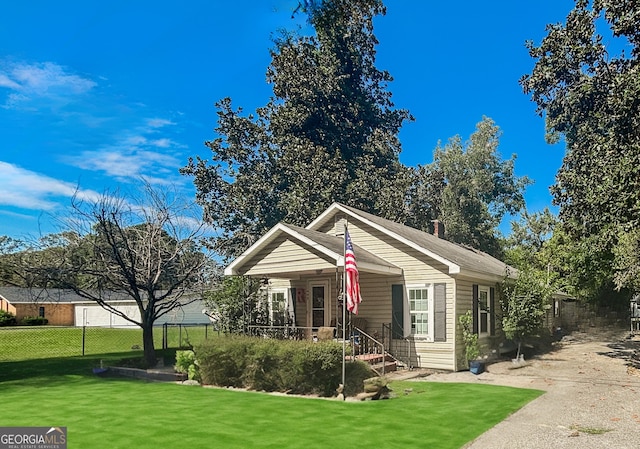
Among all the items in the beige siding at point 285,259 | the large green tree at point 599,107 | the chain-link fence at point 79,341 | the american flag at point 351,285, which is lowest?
the chain-link fence at point 79,341

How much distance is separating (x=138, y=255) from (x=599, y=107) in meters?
17.2

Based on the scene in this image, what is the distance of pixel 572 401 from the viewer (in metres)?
10.8

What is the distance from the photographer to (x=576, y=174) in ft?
63.2

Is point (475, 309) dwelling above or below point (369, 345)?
above

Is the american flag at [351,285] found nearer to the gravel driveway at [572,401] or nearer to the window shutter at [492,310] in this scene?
the gravel driveway at [572,401]

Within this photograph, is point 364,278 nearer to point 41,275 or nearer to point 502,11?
point 41,275

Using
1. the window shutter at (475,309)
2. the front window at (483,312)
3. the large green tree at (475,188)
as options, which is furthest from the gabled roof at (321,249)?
the large green tree at (475,188)

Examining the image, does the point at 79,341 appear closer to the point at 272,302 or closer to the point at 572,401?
the point at 272,302

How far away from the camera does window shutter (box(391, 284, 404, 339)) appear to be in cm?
1622

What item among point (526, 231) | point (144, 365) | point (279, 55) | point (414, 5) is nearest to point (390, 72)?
point (279, 55)

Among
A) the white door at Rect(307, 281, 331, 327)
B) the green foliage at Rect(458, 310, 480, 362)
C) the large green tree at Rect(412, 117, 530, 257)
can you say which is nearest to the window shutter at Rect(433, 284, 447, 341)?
the green foliage at Rect(458, 310, 480, 362)

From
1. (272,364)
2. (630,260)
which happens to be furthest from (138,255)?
(630,260)

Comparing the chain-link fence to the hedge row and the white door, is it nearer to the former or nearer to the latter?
the white door

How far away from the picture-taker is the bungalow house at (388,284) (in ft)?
50.2
